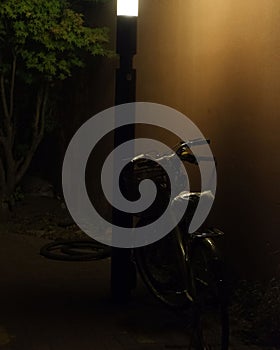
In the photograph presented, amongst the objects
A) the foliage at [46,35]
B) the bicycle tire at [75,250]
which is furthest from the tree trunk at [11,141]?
the bicycle tire at [75,250]

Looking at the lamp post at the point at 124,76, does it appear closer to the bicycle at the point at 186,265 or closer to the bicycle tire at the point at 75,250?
the bicycle at the point at 186,265

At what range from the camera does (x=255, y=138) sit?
632 centimetres

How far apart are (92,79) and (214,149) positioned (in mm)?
5439

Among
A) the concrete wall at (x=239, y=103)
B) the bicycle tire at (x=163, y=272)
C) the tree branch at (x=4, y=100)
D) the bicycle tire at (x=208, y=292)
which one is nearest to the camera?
the bicycle tire at (x=208, y=292)

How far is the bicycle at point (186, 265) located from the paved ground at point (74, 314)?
17 cm

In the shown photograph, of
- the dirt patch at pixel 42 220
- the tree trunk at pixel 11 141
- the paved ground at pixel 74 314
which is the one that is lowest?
the paved ground at pixel 74 314

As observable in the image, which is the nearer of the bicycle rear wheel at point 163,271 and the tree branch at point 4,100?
the bicycle rear wheel at point 163,271

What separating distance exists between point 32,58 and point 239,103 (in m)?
5.22

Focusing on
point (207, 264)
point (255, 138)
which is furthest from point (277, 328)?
point (255, 138)

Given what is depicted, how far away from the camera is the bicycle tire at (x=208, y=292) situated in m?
5.15

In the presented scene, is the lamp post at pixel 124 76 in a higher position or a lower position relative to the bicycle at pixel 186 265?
higher

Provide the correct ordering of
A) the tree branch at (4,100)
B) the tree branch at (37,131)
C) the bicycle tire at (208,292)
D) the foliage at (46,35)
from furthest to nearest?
the tree branch at (37,131) → the tree branch at (4,100) → the foliage at (46,35) → the bicycle tire at (208,292)

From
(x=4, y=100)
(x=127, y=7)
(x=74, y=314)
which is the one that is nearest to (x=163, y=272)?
(x=74, y=314)

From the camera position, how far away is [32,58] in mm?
10969
